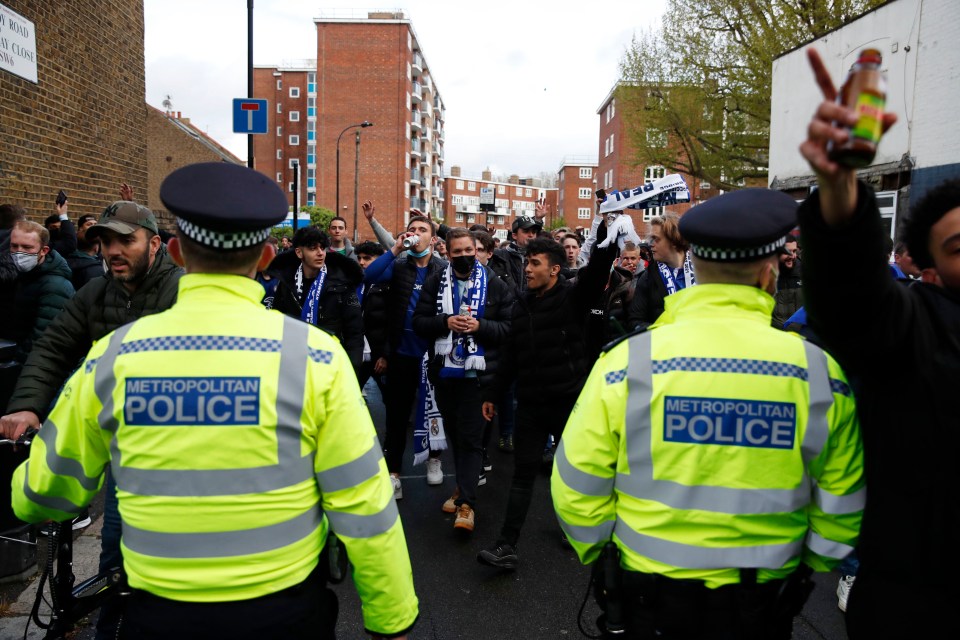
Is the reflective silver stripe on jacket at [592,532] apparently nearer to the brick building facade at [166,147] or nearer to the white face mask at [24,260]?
the white face mask at [24,260]

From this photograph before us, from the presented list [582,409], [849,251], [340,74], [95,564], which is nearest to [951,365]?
[849,251]

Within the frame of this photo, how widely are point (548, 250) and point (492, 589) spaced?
2.12 meters

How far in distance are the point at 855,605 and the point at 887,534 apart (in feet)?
0.70

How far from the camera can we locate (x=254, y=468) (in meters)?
1.72

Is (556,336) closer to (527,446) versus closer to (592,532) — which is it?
(527,446)

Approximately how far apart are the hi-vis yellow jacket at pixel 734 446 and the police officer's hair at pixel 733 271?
0.10 ft

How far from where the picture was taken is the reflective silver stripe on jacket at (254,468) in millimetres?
1695

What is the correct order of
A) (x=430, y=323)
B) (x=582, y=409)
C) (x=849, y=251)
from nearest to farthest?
(x=849, y=251), (x=582, y=409), (x=430, y=323)

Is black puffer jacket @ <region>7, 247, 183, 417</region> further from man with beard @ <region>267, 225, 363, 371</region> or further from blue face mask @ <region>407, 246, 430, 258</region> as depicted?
blue face mask @ <region>407, 246, 430, 258</region>

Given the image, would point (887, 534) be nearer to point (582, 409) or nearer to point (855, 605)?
point (855, 605)

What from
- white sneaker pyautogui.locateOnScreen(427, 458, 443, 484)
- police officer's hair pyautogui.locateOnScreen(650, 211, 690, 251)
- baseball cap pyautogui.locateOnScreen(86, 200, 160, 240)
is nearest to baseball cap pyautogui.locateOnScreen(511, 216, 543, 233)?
police officer's hair pyautogui.locateOnScreen(650, 211, 690, 251)

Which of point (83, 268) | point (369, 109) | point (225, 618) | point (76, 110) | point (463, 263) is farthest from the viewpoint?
point (369, 109)

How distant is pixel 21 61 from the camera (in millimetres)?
8508

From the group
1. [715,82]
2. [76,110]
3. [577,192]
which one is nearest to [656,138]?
[715,82]
